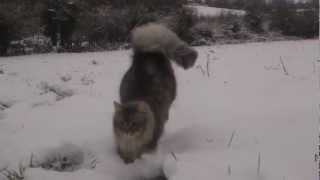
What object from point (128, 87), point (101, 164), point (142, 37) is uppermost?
point (142, 37)

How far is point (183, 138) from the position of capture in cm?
318

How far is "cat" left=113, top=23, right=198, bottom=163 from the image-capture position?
2834 mm

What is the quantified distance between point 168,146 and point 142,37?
1.00 meters

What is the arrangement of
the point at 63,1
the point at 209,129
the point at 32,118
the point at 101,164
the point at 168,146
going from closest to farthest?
the point at 101,164
the point at 168,146
the point at 209,129
the point at 32,118
the point at 63,1

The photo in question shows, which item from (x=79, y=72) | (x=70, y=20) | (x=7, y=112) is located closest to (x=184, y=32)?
(x=70, y=20)

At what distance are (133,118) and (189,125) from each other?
83 centimetres

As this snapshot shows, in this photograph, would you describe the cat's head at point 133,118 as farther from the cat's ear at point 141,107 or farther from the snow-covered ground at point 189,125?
the snow-covered ground at point 189,125

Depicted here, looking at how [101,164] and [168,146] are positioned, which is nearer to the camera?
[101,164]

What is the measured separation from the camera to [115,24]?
35.5 feet

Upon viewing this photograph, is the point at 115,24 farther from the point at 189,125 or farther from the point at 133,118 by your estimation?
the point at 133,118

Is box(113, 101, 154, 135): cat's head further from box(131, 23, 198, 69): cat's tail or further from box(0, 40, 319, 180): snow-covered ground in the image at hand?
box(131, 23, 198, 69): cat's tail

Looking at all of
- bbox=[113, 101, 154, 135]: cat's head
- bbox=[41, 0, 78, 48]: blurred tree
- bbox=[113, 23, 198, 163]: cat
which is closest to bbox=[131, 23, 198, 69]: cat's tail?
bbox=[113, 23, 198, 163]: cat

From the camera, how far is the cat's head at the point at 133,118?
282 cm

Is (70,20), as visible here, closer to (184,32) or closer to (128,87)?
(184,32)
